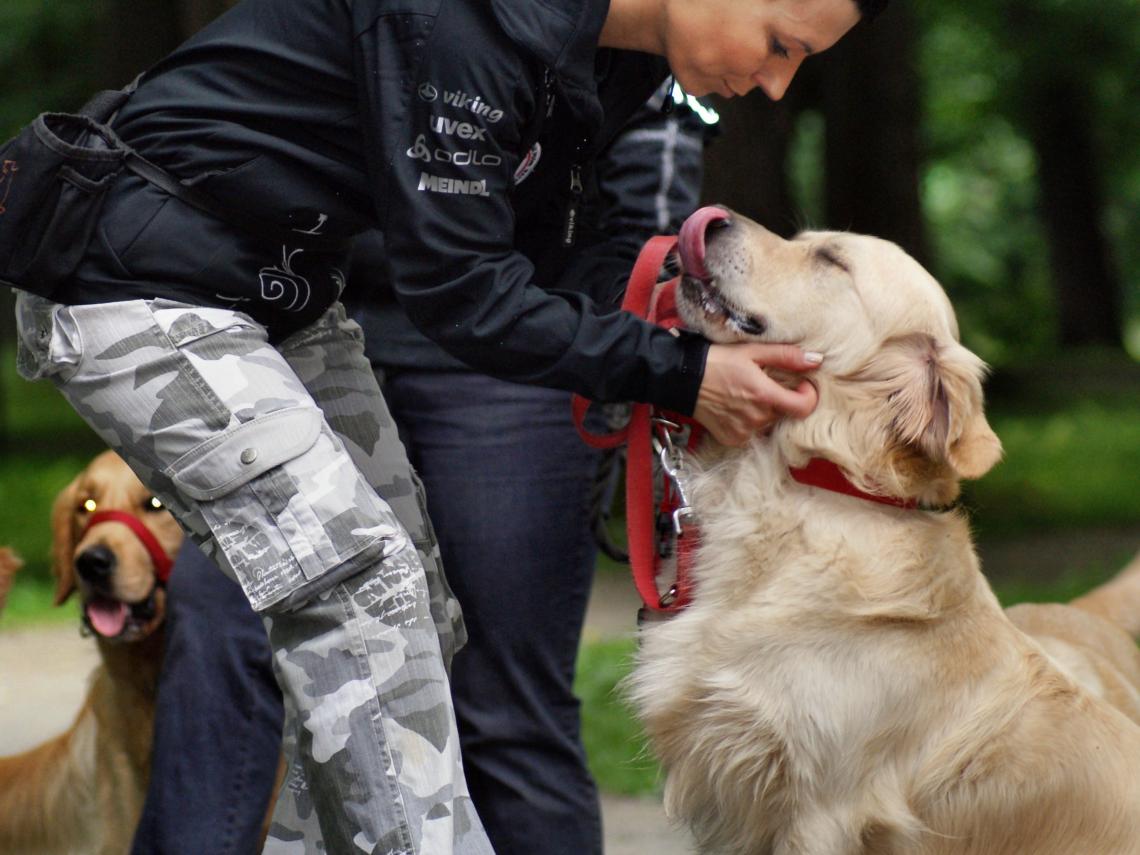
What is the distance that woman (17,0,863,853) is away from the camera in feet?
7.27

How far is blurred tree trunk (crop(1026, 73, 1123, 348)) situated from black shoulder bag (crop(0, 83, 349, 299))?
1636cm

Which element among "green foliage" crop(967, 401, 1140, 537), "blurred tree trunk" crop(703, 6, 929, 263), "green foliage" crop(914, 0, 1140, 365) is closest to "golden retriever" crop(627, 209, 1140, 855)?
"green foliage" crop(967, 401, 1140, 537)

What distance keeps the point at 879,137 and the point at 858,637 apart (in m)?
7.98

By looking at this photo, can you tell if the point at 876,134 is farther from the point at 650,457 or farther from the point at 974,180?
the point at 974,180

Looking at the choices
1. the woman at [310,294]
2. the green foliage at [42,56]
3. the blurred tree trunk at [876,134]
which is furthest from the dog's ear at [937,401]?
the green foliage at [42,56]

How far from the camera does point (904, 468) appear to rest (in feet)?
8.84

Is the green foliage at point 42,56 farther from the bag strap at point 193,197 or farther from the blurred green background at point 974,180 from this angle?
the bag strap at point 193,197

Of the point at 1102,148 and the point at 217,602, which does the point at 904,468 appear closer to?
the point at 217,602

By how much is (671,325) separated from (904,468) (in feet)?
1.75

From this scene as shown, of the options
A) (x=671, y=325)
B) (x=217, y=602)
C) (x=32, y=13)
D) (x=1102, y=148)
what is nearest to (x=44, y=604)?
(x=217, y=602)

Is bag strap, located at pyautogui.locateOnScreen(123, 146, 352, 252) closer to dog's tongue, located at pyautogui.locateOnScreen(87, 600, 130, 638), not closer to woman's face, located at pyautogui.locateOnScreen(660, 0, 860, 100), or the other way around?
woman's face, located at pyautogui.locateOnScreen(660, 0, 860, 100)

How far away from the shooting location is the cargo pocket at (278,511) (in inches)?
86.4

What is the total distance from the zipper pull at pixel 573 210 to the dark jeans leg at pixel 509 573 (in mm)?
385

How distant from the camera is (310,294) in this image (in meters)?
2.56
